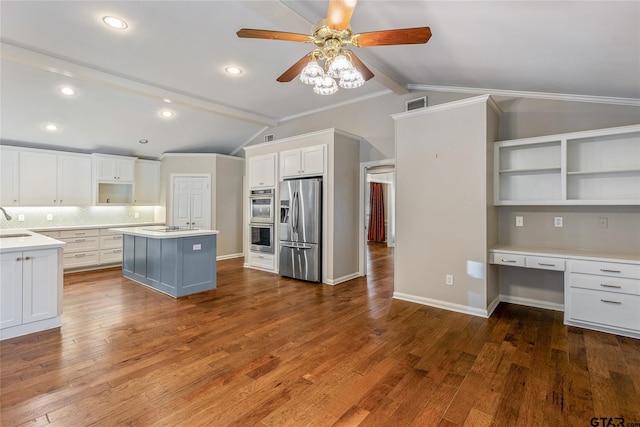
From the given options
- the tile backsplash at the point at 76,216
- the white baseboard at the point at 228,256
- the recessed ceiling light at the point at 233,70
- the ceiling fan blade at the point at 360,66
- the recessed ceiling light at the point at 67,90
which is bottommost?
the white baseboard at the point at 228,256

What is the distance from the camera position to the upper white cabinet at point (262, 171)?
5.72m

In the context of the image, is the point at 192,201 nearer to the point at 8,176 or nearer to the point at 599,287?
the point at 8,176

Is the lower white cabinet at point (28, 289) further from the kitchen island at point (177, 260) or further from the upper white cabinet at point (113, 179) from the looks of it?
the upper white cabinet at point (113, 179)

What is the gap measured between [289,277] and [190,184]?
3.51 m

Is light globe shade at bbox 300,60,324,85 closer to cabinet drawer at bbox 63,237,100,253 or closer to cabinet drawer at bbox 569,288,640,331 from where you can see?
cabinet drawer at bbox 569,288,640,331

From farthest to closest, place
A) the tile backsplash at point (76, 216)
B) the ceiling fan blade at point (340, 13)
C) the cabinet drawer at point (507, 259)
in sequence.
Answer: the tile backsplash at point (76, 216) < the cabinet drawer at point (507, 259) < the ceiling fan blade at point (340, 13)

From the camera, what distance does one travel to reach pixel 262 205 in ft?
19.4

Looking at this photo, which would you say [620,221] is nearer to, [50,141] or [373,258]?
[373,258]

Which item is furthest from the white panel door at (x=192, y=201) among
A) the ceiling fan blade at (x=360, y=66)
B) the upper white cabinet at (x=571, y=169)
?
the upper white cabinet at (x=571, y=169)

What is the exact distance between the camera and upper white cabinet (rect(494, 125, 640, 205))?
321cm

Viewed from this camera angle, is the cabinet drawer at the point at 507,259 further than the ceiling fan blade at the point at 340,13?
Yes

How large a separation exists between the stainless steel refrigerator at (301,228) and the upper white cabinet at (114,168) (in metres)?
3.76

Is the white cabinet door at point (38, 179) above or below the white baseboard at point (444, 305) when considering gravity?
above

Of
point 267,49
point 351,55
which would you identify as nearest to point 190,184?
point 267,49
